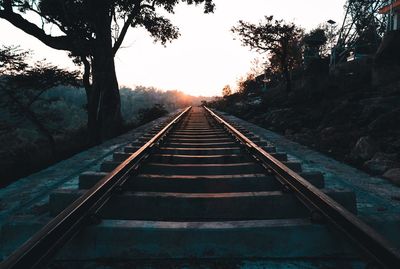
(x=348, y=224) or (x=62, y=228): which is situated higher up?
(x=348, y=224)

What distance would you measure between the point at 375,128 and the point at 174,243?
696 cm

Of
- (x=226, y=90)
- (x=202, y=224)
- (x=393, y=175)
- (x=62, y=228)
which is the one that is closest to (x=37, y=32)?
(x=62, y=228)

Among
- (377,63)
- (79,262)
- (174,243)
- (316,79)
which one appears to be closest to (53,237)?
(79,262)

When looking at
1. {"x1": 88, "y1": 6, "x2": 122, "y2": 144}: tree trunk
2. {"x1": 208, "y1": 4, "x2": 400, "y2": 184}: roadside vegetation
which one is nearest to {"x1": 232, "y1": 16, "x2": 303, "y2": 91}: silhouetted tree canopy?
{"x1": 208, "y1": 4, "x2": 400, "y2": 184}: roadside vegetation

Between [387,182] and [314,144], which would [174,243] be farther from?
[314,144]

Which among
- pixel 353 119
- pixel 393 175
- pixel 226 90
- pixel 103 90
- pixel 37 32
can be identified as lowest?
pixel 393 175

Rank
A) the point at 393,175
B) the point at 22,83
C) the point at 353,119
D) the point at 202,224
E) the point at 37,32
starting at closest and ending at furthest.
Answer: the point at 202,224 → the point at 393,175 → the point at 353,119 → the point at 37,32 → the point at 22,83

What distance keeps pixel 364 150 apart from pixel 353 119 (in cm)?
356

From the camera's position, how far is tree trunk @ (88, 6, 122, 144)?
33.8 feet

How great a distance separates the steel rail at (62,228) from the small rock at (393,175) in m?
3.47

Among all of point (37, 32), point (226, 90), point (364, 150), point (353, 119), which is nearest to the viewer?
point (364, 150)

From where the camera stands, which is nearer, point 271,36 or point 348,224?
point 348,224

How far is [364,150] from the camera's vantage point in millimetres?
6023

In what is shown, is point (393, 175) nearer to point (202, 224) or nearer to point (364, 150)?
point (364, 150)
